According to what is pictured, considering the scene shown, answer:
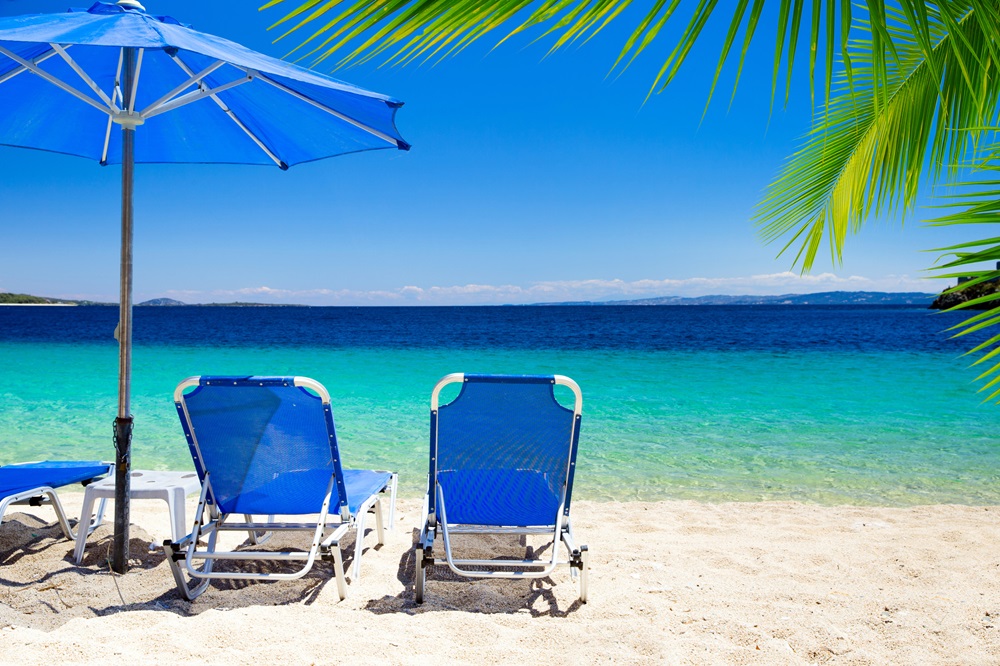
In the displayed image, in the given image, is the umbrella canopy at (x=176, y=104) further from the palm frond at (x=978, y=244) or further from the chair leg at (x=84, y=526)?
the palm frond at (x=978, y=244)

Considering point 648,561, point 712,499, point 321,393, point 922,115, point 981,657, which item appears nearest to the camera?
point 922,115

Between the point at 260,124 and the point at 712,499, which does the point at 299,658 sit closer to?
the point at 260,124

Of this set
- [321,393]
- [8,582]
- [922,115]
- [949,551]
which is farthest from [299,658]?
[949,551]

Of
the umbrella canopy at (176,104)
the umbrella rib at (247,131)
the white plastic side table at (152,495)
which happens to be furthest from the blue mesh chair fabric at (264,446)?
the umbrella rib at (247,131)

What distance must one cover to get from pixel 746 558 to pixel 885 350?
2679 centimetres

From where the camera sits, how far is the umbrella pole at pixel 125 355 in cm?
317

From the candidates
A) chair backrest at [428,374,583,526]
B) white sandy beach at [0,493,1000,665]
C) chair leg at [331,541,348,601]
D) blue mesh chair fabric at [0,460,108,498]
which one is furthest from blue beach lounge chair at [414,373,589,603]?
blue mesh chair fabric at [0,460,108,498]

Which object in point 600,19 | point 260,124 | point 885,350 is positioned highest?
point 260,124

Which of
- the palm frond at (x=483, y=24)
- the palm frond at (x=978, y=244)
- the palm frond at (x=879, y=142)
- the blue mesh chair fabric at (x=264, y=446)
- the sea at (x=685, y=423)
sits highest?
the palm frond at (x=879, y=142)

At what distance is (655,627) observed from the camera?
2.77m

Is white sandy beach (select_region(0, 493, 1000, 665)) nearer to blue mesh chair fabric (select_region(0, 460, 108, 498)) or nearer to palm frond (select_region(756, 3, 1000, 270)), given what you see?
blue mesh chair fabric (select_region(0, 460, 108, 498))

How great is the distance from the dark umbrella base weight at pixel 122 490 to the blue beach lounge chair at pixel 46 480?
0.33m

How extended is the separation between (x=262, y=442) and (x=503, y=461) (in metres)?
1.14

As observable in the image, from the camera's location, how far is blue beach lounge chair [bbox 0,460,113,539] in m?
3.27
